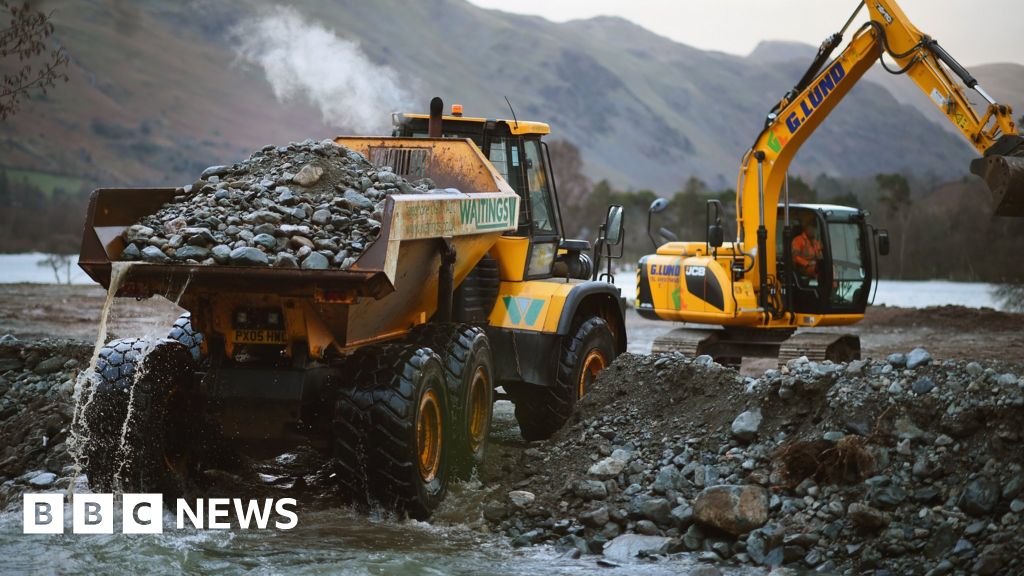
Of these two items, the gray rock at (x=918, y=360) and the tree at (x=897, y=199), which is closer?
the gray rock at (x=918, y=360)

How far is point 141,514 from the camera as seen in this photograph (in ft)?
22.4

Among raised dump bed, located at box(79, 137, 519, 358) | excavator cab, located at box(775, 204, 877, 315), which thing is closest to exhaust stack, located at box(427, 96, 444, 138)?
raised dump bed, located at box(79, 137, 519, 358)

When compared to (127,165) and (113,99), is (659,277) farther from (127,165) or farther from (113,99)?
(113,99)

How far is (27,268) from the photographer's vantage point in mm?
37531

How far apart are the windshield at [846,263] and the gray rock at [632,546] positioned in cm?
742

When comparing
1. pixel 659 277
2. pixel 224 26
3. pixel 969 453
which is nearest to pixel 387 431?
pixel 969 453

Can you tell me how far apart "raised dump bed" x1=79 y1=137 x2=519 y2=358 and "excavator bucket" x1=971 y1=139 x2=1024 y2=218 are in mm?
4981

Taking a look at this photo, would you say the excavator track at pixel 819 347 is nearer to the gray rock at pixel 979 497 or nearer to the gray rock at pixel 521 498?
the gray rock at pixel 521 498

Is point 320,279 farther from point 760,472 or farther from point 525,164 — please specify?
point 525,164

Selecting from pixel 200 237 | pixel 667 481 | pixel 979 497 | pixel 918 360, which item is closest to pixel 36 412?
pixel 200 237

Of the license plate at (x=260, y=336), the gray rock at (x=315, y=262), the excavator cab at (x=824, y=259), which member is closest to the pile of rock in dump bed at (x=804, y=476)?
the license plate at (x=260, y=336)

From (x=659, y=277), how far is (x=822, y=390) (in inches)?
229

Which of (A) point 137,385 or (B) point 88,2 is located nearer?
(A) point 137,385

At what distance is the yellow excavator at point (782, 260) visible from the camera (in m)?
12.8
